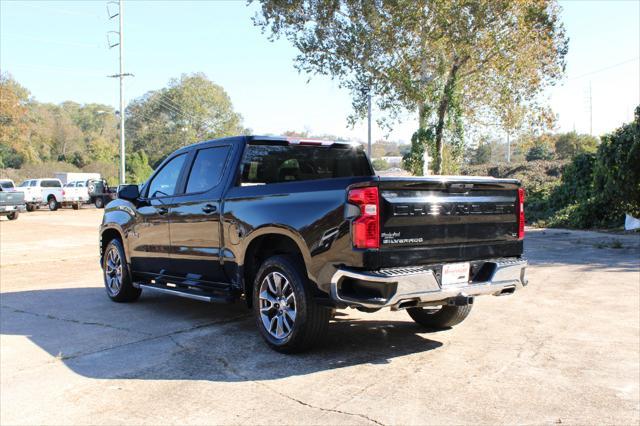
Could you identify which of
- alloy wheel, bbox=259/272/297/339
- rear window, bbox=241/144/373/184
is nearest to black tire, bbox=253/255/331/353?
alloy wheel, bbox=259/272/297/339

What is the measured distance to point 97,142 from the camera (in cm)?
9112

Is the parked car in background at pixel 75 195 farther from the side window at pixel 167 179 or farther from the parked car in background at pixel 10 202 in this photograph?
the side window at pixel 167 179

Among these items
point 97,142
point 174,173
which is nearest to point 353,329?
point 174,173

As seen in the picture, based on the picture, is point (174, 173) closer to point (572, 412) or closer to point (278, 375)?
point (278, 375)

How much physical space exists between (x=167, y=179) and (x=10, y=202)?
24938 millimetres

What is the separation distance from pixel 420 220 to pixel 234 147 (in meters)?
2.34

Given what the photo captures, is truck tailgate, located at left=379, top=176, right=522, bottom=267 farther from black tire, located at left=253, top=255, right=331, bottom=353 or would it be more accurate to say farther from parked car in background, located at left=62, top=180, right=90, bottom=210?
parked car in background, located at left=62, top=180, right=90, bottom=210

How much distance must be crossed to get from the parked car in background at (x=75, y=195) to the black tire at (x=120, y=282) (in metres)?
33.0

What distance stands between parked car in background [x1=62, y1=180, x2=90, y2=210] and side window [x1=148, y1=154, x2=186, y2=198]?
3389 centimetres

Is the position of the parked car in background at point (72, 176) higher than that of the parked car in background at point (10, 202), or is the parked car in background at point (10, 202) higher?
the parked car in background at point (72, 176)

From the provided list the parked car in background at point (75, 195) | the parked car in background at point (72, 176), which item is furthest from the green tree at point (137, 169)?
the parked car in background at point (75, 195)

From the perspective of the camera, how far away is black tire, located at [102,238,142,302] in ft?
26.0

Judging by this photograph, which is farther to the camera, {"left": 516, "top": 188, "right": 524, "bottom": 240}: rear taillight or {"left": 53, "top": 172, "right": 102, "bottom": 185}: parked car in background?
{"left": 53, "top": 172, "right": 102, "bottom": 185}: parked car in background

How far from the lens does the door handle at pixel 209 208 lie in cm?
624
